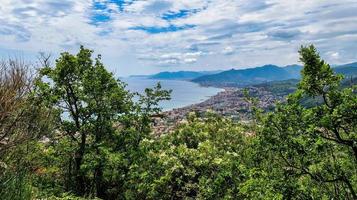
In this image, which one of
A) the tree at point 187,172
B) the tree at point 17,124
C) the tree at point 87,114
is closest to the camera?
the tree at point 17,124

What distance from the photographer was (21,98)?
45.1 feet

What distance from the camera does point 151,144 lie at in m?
25.0

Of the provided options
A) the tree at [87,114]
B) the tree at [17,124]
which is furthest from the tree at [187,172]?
the tree at [17,124]

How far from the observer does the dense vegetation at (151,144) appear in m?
13.0

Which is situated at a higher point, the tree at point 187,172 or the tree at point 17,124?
the tree at point 17,124

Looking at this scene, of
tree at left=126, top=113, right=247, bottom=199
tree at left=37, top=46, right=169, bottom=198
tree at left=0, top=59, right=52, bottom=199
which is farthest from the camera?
tree at left=37, top=46, right=169, bottom=198

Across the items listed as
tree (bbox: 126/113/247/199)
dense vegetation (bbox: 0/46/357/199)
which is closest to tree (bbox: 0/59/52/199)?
dense vegetation (bbox: 0/46/357/199)

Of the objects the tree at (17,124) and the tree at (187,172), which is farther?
the tree at (187,172)

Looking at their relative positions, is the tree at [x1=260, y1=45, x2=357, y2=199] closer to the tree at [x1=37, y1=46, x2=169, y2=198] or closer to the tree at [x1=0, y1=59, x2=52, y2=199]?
the tree at [x1=0, y1=59, x2=52, y2=199]

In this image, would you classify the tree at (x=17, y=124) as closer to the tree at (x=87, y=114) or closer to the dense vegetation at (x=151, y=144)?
the dense vegetation at (x=151, y=144)

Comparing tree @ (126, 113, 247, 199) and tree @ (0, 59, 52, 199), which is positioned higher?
tree @ (0, 59, 52, 199)

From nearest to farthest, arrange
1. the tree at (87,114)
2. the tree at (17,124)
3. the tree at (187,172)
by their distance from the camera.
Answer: the tree at (17,124)
the tree at (187,172)
the tree at (87,114)

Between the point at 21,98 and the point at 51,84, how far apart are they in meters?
9.77

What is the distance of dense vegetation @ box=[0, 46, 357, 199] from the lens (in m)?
13.0
